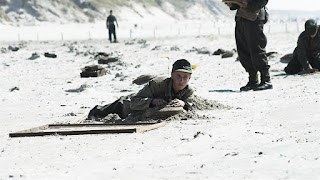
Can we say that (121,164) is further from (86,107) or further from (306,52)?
(306,52)

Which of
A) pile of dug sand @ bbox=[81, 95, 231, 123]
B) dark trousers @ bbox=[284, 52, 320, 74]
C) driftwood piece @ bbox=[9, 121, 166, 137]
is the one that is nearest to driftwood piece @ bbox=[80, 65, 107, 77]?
dark trousers @ bbox=[284, 52, 320, 74]

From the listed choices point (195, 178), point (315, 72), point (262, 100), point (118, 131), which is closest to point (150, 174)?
point (195, 178)

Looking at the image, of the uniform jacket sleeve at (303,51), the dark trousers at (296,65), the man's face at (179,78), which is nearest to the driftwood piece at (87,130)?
the man's face at (179,78)

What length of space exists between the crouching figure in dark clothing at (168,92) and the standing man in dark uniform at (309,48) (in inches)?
164

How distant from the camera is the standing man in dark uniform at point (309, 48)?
930 cm

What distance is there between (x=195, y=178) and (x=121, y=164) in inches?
27.5

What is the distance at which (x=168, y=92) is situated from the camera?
5777mm

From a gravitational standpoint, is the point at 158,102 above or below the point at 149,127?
above

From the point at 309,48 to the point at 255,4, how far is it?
2406 mm

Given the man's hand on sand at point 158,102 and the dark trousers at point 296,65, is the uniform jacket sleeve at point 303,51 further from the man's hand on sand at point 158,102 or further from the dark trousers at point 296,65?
the man's hand on sand at point 158,102

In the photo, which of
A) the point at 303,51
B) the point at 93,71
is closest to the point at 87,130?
the point at 303,51

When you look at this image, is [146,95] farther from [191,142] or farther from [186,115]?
[191,142]

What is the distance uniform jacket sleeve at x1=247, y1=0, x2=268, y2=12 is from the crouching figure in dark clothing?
2.38 metres

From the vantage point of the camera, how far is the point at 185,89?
229 inches
